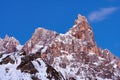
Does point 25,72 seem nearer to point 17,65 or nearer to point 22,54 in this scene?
point 17,65

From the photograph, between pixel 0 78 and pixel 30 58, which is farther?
pixel 30 58

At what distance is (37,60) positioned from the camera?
125 meters

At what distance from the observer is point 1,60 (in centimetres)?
12456

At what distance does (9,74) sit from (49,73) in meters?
9.20

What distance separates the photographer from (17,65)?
11975cm

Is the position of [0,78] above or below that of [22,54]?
below

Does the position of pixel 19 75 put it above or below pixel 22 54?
below

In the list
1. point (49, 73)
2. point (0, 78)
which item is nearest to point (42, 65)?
point (49, 73)

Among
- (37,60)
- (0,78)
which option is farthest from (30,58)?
(0,78)

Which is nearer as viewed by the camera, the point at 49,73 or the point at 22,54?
the point at 49,73

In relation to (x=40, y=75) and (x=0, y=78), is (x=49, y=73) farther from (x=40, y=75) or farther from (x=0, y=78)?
(x=0, y=78)

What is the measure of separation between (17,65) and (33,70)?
410cm

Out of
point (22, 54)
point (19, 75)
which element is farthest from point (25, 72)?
point (22, 54)

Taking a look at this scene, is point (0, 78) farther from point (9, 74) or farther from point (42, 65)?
point (42, 65)
